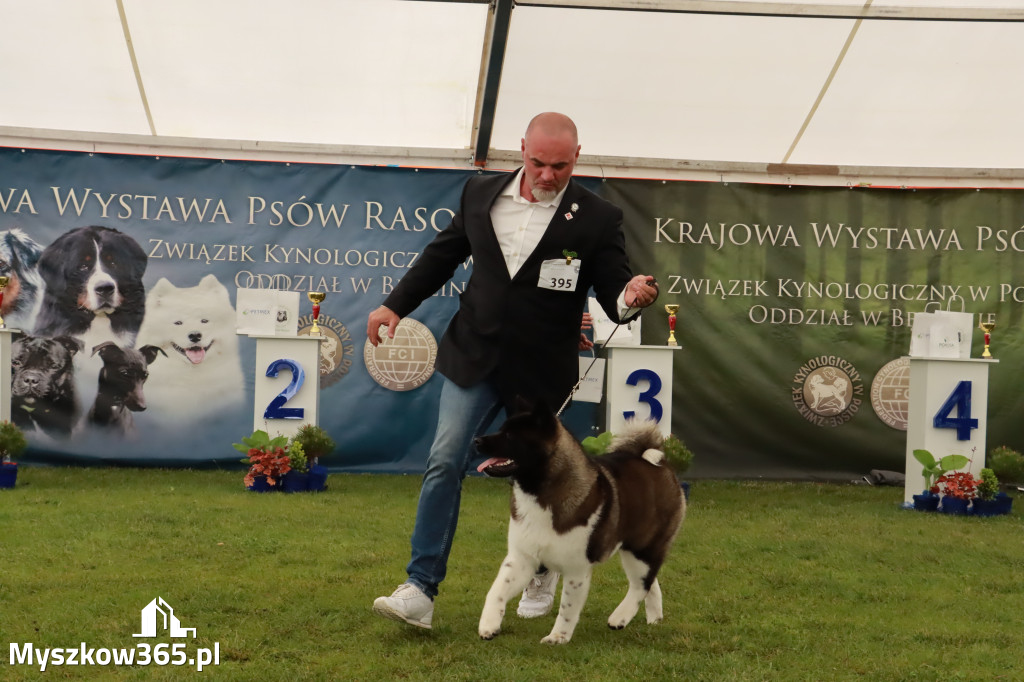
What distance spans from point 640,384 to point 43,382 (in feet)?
15.6

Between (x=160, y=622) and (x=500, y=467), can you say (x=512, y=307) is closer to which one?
(x=500, y=467)

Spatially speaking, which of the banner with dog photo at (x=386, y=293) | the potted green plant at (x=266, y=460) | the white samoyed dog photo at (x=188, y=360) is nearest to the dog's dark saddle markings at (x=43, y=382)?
the banner with dog photo at (x=386, y=293)

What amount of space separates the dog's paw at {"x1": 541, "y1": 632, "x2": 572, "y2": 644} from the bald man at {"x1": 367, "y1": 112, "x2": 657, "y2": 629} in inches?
15.3

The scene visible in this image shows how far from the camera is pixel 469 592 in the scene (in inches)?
→ 159

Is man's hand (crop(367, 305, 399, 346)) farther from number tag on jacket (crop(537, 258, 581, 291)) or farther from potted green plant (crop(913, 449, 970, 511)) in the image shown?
potted green plant (crop(913, 449, 970, 511))

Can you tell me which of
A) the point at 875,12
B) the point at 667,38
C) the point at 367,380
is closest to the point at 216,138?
the point at 367,380

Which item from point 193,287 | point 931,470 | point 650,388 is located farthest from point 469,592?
point 193,287

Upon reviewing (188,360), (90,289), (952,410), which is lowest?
(952,410)

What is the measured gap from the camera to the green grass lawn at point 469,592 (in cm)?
308

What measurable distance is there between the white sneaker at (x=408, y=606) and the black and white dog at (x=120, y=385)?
5601 millimetres

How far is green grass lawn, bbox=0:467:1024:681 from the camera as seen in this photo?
10.1 feet

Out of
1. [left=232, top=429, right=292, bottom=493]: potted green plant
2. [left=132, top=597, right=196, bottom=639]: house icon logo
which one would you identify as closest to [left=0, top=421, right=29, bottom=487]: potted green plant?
[left=232, top=429, right=292, bottom=493]: potted green plant

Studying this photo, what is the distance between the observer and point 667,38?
7520 millimetres

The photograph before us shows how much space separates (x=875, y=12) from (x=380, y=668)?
6021mm
